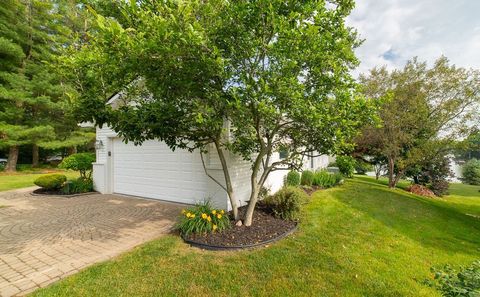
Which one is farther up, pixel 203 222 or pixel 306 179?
pixel 306 179

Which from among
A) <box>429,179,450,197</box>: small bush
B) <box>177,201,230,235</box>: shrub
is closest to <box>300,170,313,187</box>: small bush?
<box>177,201,230,235</box>: shrub

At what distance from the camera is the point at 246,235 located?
15.5 feet

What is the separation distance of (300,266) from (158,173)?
5773 millimetres

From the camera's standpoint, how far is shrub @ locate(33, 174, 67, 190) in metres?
9.40

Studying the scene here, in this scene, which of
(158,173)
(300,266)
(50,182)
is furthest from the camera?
(50,182)

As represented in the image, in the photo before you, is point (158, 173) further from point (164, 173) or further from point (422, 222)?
point (422, 222)

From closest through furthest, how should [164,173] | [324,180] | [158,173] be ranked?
1. [164,173]
2. [158,173]
3. [324,180]

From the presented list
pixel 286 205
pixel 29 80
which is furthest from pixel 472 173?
pixel 29 80

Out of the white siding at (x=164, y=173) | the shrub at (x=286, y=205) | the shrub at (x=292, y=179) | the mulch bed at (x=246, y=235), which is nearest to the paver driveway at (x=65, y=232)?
the white siding at (x=164, y=173)

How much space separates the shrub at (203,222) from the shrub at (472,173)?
30.8 m

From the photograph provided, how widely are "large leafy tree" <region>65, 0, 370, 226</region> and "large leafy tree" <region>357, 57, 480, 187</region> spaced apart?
353 inches

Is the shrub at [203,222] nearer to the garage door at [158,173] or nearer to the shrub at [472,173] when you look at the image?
the garage door at [158,173]

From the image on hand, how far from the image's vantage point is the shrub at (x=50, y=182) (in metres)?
9.40

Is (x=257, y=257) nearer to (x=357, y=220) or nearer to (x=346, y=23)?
(x=357, y=220)
